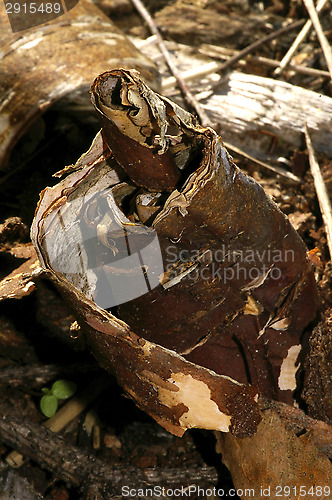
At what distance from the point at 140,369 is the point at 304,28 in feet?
8.37

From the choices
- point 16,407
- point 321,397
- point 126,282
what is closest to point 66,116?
point 126,282

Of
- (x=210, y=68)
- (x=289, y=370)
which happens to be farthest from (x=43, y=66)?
(x=289, y=370)

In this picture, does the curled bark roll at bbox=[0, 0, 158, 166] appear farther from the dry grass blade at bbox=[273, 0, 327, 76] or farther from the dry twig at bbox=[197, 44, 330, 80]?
the dry grass blade at bbox=[273, 0, 327, 76]

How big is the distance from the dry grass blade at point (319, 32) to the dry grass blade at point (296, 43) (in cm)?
10

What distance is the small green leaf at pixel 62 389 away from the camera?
180 centimetres

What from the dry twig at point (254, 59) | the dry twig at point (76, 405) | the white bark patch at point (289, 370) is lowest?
the dry twig at point (76, 405)

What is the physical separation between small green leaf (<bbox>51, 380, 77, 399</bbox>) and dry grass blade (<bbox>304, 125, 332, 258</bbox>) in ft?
4.05

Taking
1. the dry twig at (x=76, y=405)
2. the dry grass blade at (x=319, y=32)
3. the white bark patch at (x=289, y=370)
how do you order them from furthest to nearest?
1. the dry grass blade at (x=319, y=32)
2. the dry twig at (x=76, y=405)
3. the white bark patch at (x=289, y=370)

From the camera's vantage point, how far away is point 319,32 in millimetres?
2477

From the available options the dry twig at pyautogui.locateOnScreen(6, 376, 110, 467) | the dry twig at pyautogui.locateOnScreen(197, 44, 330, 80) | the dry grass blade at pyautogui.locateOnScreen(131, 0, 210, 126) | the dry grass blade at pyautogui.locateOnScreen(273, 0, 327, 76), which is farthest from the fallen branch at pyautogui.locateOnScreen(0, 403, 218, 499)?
the dry grass blade at pyautogui.locateOnScreen(273, 0, 327, 76)

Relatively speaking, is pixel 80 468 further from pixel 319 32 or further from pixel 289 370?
pixel 319 32

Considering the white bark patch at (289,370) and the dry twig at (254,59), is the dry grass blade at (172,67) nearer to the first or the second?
the dry twig at (254,59)

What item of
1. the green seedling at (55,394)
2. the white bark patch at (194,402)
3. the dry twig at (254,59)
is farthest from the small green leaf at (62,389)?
the dry twig at (254,59)

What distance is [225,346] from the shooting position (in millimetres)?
1349
